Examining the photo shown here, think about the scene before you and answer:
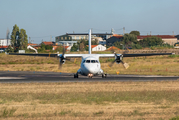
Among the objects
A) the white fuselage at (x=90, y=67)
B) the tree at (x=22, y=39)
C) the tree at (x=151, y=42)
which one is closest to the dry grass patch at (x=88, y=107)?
the white fuselage at (x=90, y=67)

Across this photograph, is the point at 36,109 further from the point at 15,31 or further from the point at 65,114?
the point at 15,31

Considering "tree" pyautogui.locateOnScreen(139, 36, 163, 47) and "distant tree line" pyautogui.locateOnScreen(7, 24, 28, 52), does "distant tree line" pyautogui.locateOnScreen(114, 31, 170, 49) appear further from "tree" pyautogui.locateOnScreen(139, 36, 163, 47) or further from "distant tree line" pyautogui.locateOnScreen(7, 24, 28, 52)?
"distant tree line" pyautogui.locateOnScreen(7, 24, 28, 52)

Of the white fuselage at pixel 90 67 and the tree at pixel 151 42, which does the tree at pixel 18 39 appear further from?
the white fuselage at pixel 90 67

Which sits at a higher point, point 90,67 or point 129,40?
point 129,40

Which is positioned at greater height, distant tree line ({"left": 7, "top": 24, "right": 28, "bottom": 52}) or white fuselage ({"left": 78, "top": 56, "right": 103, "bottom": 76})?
distant tree line ({"left": 7, "top": 24, "right": 28, "bottom": 52})

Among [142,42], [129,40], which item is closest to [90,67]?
[142,42]

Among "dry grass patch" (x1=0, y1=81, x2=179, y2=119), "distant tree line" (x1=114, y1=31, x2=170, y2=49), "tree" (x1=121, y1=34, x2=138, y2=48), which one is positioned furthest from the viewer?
"tree" (x1=121, y1=34, x2=138, y2=48)

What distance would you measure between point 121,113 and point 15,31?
305 feet

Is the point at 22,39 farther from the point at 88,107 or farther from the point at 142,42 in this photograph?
the point at 88,107

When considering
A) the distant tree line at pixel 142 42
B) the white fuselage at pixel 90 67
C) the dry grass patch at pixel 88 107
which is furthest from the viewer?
the distant tree line at pixel 142 42

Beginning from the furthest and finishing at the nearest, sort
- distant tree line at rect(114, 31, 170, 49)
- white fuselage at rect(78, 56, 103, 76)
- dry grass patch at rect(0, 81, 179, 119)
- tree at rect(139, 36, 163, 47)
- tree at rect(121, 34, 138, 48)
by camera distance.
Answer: tree at rect(121, 34, 138, 48) < tree at rect(139, 36, 163, 47) < distant tree line at rect(114, 31, 170, 49) < white fuselage at rect(78, 56, 103, 76) < dry grass patch at rect(0, 81, 179, 119)

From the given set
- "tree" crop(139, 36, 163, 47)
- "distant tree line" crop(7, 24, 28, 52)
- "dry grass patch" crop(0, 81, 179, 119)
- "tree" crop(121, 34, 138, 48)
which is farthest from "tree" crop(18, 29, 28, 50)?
"dry grass patch" crop(0, 81, 179, 119)

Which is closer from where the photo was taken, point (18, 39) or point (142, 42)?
point (18, 39)

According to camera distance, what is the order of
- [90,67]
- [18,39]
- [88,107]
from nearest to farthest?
[88,107]
[90,67]
[18,39]
